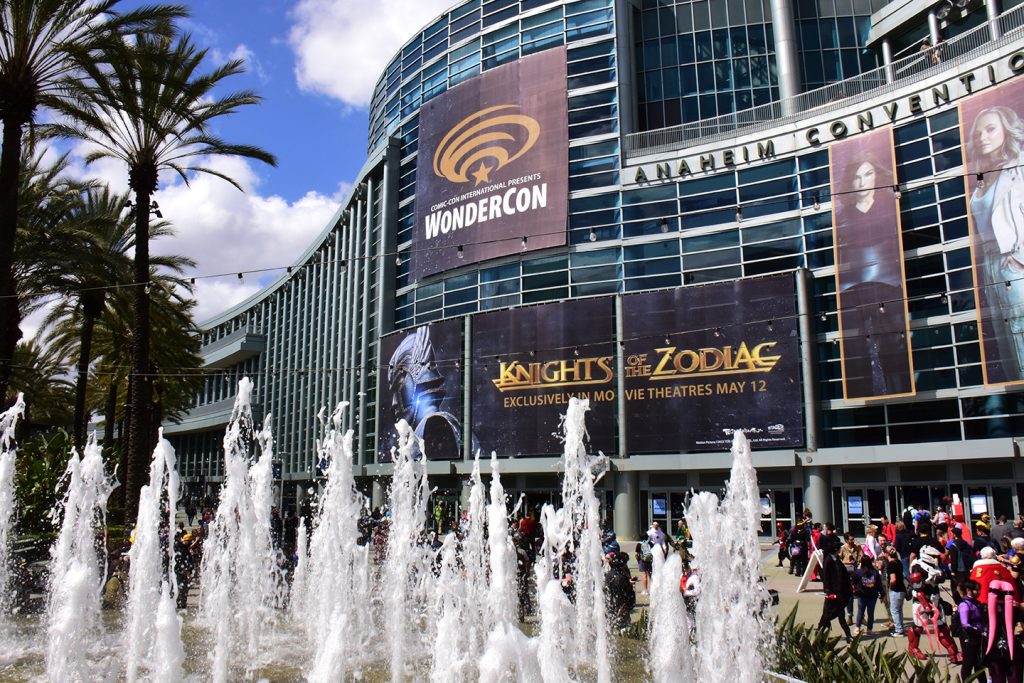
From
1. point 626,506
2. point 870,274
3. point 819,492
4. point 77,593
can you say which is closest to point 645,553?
point 77,593

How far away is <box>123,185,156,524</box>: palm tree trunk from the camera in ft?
69.8

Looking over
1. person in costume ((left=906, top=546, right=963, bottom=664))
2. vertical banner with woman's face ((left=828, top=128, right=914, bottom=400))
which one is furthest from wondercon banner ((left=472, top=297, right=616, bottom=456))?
person in costume ((left=906, top=546, right=963, bottom=664))

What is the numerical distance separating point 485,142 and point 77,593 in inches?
1240

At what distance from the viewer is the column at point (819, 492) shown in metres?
28.1

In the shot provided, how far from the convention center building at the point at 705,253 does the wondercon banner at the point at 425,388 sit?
109mm

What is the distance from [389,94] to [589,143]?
52.2 feet

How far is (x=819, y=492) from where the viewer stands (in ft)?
92.6

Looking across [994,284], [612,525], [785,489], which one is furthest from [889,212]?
[612,525]

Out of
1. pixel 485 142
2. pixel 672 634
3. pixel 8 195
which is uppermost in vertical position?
pixel 485 142

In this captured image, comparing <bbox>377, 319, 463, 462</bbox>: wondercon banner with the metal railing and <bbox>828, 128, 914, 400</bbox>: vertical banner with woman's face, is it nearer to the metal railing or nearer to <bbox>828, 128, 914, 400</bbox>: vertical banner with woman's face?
the metal railing

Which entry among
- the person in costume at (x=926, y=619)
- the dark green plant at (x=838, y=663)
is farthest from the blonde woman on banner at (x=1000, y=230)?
the dark green plant at (x=838, y=663)

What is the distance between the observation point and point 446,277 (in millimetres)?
38906

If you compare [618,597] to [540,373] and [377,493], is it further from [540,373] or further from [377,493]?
[377,493]

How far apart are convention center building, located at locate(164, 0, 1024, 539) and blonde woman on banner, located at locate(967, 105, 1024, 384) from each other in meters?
0.07
